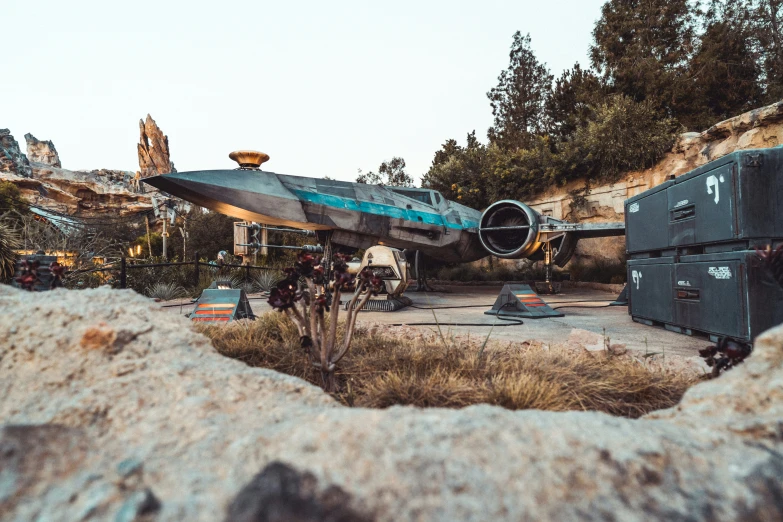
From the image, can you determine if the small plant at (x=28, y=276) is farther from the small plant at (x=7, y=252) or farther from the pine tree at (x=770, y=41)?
the pine tree at (x=770, y=41)

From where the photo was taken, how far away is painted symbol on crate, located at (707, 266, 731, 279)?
11.5 feet

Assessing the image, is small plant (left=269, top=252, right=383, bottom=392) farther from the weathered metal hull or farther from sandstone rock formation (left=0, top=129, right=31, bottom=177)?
sandstone rock formation (left=0, top=129, right=31, bottom=177)

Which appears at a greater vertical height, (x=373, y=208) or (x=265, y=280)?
(x=373, y=208)

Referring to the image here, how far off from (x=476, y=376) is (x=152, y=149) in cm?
6154

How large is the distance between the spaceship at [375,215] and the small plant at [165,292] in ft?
9.28

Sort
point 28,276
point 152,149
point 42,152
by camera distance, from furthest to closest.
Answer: point 152,149
point 42,152
point 28,276

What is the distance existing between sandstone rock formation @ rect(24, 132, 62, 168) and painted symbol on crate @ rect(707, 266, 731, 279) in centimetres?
6058

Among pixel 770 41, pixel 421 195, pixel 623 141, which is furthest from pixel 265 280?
pixel 770 41

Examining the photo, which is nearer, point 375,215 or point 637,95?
point 375,215

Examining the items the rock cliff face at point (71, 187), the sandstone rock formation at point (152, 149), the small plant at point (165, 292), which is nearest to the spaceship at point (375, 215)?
the small plant at point (165, 292)

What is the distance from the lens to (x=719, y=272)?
3607 mm

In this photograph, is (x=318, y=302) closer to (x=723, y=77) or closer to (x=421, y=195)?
(x=421, y=195)

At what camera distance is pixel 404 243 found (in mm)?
9859

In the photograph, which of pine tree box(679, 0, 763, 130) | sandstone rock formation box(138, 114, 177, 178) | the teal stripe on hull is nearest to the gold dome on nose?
the teal stripe on hull
